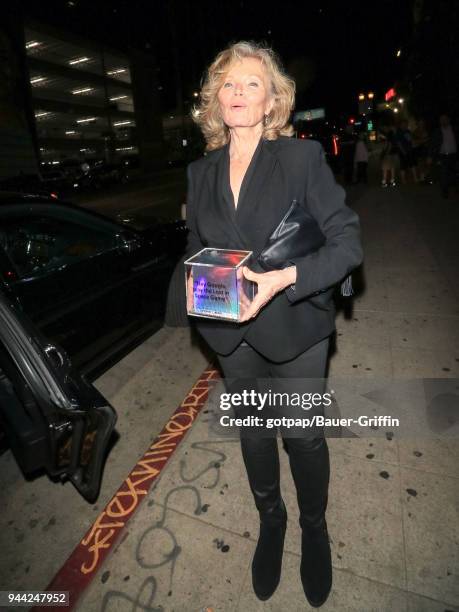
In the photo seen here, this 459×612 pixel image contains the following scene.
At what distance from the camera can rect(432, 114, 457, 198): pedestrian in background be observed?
9.12 meters

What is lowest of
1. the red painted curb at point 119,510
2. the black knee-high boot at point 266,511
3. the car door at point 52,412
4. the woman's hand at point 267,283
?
the red painted curb at point 119,510

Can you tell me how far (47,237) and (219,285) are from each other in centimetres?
263

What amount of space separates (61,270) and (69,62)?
3656 centimetres

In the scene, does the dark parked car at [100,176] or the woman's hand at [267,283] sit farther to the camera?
the dark parked car at [100,176]

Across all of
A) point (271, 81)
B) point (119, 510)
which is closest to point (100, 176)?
point (119, 510)

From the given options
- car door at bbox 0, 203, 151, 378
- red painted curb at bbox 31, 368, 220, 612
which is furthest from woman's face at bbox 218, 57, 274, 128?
red painted curb at bbox 31, 368, 220, 612

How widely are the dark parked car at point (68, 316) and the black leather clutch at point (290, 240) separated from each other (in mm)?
917

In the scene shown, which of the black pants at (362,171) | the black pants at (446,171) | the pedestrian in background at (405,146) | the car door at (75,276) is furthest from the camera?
the black pants at (362,171)

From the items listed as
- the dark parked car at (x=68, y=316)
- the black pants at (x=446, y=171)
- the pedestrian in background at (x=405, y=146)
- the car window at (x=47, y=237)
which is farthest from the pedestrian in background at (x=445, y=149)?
the car window at (x=47, y=237)

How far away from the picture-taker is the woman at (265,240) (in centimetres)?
138

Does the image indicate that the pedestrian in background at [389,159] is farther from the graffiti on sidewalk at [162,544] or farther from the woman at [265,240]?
the graffiti on sidewalk at [162,544]

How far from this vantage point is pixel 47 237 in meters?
3.33

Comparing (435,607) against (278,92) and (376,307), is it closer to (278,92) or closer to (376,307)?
(278,92)

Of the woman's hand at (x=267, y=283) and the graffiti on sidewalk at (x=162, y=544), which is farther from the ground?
the woman's hand at (x=267, y=283)
